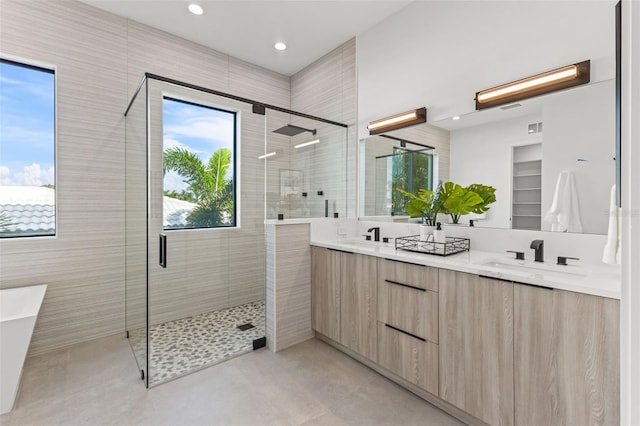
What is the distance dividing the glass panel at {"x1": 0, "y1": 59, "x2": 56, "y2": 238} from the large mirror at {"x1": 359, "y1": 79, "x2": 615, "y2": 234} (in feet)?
10.5

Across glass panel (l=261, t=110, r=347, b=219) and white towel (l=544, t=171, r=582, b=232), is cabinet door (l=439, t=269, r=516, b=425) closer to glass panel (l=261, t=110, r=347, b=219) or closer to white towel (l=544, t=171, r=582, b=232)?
white towel (l=544, t=171, r=582, b=232)

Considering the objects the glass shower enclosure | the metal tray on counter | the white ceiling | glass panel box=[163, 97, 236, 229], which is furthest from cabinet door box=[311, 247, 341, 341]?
the white ceiling

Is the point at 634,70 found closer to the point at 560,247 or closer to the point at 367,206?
the point at 560,247

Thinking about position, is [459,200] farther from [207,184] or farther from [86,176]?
[86,176]

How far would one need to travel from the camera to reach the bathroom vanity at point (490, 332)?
1208 millimetres

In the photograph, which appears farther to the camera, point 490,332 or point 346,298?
point 346,298

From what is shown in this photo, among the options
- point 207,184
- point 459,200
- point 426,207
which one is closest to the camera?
point 459,200

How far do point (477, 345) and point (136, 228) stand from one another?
254cm

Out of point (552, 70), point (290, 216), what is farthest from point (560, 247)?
point (290, 216)

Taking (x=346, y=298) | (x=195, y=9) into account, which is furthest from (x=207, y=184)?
(x=195, y=9)

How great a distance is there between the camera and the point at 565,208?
1785 millimetres

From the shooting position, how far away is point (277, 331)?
2510 mm

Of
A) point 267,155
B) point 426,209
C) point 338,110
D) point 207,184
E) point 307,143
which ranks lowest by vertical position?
point 426,209

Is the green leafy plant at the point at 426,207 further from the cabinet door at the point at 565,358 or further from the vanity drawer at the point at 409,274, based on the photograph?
the cabinet door at the point at 565,358
